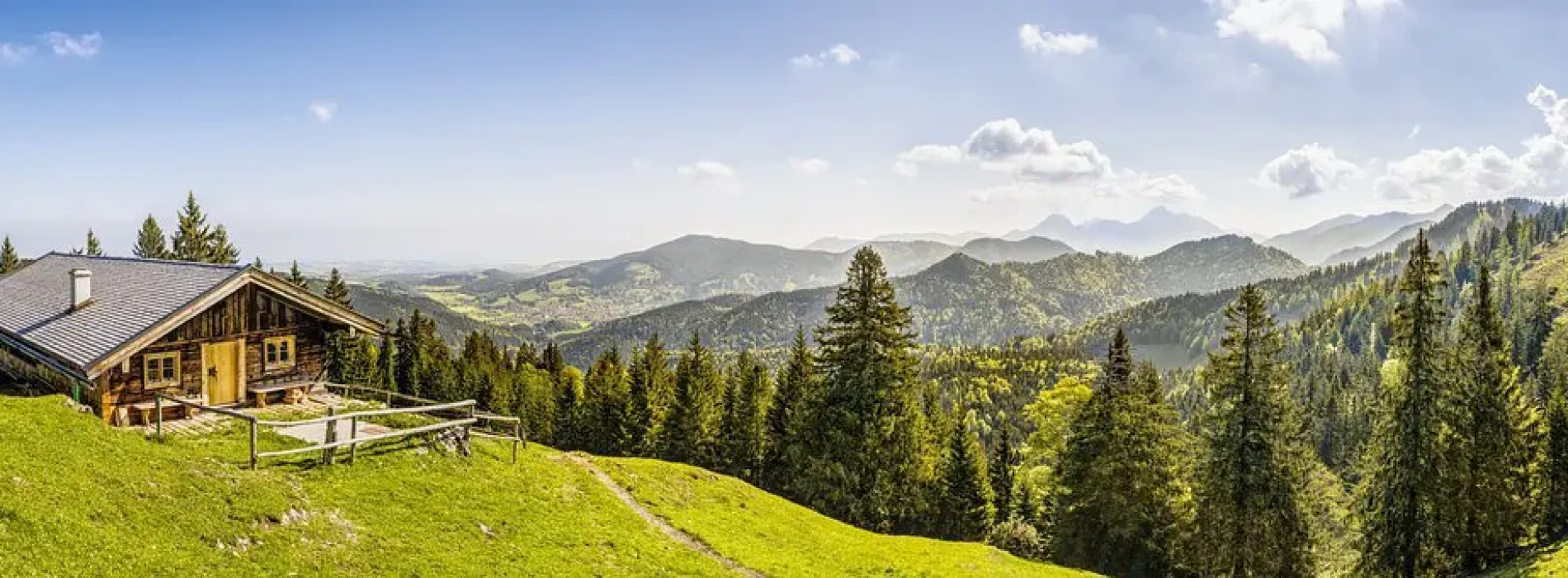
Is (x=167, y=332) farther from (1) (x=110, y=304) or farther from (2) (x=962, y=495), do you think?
(2) (x=962, y=495)

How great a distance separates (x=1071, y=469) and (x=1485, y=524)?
71.3 ft

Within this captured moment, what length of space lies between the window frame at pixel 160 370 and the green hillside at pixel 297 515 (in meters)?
2.98

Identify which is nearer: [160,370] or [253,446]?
[253,446]

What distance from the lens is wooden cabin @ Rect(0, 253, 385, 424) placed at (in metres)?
28.9

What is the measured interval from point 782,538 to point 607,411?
170 ft

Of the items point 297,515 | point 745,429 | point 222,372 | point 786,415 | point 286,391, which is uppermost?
point 222,372

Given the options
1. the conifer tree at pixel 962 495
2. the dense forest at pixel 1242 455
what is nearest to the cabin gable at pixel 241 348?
the dense forest at pixel 1242 455

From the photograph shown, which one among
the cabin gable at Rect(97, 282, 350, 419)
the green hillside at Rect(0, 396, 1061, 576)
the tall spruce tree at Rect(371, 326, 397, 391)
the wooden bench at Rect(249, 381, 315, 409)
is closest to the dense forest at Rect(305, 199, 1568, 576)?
the green hillside at Rect(0, 396, 1061, 576)

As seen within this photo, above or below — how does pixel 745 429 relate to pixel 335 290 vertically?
below

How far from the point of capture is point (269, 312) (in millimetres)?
34750

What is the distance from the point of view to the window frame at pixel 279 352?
34688 mm

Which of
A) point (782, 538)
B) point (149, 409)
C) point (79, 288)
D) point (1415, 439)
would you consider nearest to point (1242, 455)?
point (1415, 439)

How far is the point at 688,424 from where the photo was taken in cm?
7488

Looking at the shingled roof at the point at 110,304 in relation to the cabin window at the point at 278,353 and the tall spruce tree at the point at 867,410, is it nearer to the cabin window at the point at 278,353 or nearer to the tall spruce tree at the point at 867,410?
the cabin window at the point at 278,353
